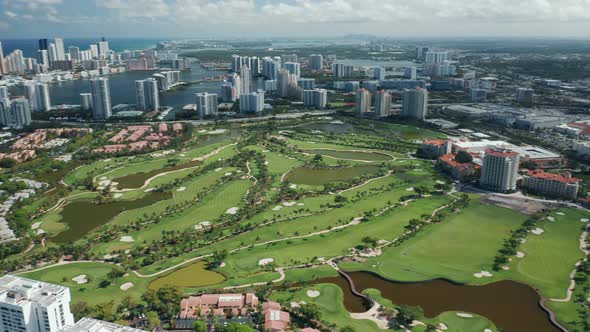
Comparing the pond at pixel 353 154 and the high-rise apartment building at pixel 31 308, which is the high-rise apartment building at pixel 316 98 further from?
the high-rise apartment building at pixel 31 308

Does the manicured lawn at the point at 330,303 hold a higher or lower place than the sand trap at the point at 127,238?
lower

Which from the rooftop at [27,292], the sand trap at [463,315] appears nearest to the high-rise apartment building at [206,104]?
the rooftop at [27,292]

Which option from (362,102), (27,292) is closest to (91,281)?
(27,292)

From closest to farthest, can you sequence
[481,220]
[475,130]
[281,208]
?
[481,220] < [281,208] < [475,130]

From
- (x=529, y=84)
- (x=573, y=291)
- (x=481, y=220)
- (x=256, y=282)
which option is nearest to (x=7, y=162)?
(x=256, y=282)

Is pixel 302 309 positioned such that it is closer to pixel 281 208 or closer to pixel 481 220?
pixel 281 208

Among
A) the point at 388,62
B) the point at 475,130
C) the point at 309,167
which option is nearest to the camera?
the point at 309,167

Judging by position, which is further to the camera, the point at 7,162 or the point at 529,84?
the point at 529,84

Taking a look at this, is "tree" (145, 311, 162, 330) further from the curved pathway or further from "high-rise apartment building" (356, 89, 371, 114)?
"high-rise apartment building" (356, 89, 371, 114)
